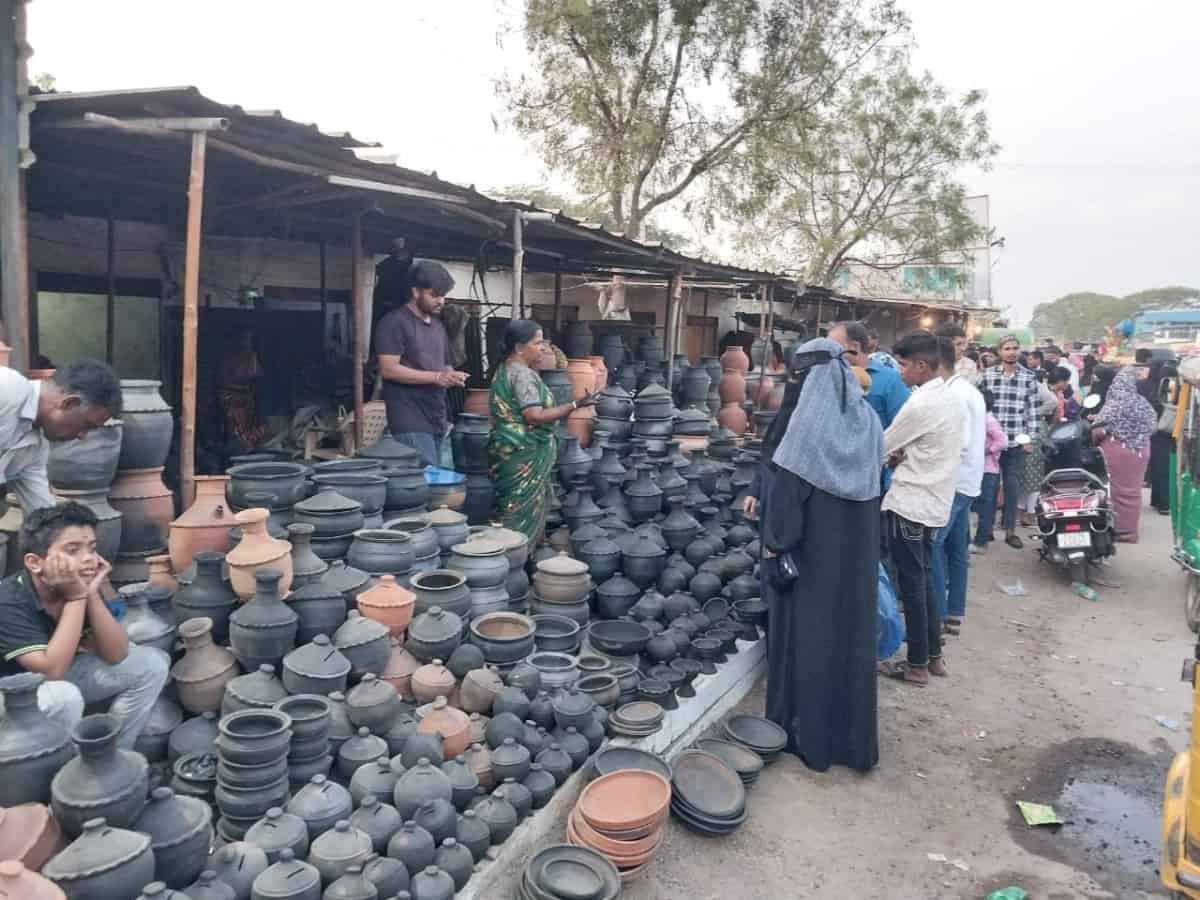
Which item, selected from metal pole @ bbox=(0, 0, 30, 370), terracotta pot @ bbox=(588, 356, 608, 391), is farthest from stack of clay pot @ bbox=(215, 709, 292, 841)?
terracotta pot @ bbox=(588, 356, 608, 391)

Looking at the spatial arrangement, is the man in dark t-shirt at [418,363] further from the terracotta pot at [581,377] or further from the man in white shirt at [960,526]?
the man in white shirt at [960,526]

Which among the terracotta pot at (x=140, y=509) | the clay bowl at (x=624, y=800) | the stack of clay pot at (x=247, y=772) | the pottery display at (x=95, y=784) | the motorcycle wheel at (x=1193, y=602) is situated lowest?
the clay bowl at (x=624, y=800)

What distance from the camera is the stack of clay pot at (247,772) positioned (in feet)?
8.91

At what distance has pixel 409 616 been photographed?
147 inches

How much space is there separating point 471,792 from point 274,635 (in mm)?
965

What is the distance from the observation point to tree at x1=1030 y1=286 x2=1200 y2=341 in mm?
61750

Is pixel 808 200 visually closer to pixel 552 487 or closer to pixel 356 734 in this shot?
pixel 552 487

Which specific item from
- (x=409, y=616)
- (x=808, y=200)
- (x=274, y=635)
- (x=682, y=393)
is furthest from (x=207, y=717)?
(x=808, y=200)

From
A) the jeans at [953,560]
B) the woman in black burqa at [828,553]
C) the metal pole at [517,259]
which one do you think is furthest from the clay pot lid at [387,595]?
the jeans at [953,560]

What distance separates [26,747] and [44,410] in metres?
1.23

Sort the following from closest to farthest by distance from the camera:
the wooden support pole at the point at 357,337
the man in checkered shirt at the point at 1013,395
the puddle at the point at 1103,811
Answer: the puddle at the point at 1103,811 < the wooden support pole at the point at 357,337 < the man in checkered shirt at the point at 1013,395

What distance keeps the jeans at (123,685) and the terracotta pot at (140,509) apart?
858 mm

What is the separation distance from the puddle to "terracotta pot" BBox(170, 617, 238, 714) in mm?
3474

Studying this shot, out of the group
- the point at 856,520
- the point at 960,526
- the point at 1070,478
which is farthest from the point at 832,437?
the point at 1070,478
